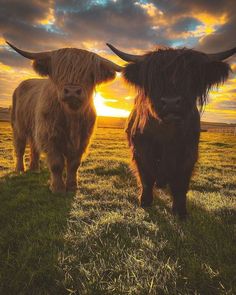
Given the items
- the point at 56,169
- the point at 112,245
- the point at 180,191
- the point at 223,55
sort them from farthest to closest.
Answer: the point at 56,169, the point at 180,191, the point at 223,55, the point at 112,245

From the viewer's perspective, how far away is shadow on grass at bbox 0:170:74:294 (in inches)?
87.5

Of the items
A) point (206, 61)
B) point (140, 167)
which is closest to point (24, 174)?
point (140, 167)

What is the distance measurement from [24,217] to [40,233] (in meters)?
0.71

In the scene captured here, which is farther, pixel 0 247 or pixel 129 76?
pixel 129 76

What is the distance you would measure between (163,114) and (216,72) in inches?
39.0

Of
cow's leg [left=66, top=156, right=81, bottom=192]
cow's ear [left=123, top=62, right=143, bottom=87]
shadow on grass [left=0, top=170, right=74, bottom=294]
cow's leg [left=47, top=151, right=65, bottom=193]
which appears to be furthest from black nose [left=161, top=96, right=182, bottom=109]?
cow's leg [left=66, top=156, right=81, bottom=192]

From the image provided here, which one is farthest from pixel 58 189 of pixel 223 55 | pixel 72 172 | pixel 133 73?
pixel 223 55

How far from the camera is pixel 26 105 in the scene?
7043 mm

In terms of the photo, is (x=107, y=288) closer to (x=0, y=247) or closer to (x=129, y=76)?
(x=0, y=247)

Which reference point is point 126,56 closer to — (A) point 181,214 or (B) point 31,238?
(A) point 181,214

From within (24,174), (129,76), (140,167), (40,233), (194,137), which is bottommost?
(24,174)

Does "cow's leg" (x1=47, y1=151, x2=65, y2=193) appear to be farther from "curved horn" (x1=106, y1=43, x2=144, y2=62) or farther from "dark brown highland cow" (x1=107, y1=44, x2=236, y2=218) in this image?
"curved horn" (x1=106, y1=43, x2=144, y2=62)

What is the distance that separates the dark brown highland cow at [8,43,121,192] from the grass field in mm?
654

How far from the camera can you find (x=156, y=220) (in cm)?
356
